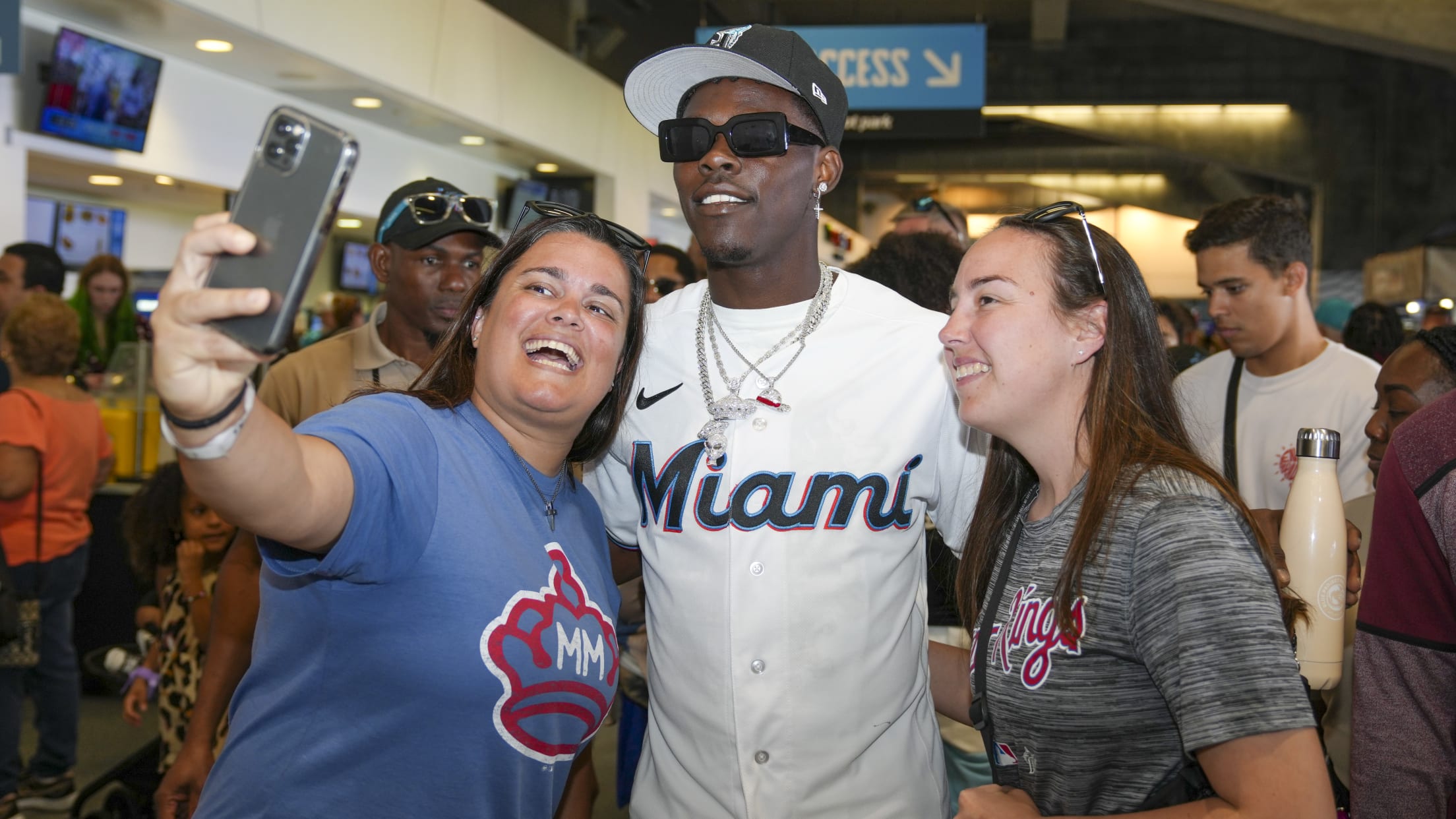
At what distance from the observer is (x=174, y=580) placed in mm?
3629

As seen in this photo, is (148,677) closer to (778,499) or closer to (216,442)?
(778,499)

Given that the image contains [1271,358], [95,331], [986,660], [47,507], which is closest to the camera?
[986,660]

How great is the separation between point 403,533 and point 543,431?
374 millimetres

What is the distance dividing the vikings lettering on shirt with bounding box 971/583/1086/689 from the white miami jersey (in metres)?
0.34

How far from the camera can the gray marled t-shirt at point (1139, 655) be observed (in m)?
1.25

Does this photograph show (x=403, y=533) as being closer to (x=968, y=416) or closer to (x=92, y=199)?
(x=968, y=416)

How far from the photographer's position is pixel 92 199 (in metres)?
8.63

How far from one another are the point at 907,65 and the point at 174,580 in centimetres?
581

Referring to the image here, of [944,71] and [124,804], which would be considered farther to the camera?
[944,71]

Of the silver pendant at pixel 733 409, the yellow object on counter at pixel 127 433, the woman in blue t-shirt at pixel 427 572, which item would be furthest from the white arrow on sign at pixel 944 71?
the woman in blue t-shirt at pixel 427 572

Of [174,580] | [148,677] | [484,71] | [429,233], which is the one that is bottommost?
[148,677]

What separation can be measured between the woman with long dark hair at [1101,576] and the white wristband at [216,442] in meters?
1.01

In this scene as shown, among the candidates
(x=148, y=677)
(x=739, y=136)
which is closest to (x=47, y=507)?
(x=148, y=677)

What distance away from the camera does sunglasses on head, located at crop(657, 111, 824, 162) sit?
79.6 inches
